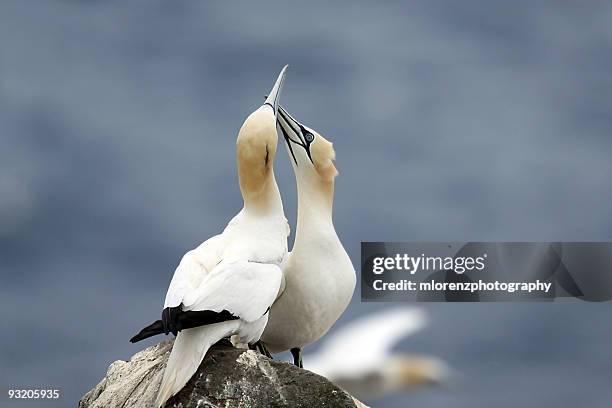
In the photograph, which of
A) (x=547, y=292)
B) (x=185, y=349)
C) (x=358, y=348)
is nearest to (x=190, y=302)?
(x=185, y=349)

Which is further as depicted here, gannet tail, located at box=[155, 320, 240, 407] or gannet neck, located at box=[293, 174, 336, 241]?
gannet neck, located at box=[293, 174, 336, 241]

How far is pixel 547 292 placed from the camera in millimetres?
8492

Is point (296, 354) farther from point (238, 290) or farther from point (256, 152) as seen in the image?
point (256, 152)

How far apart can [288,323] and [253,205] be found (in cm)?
76

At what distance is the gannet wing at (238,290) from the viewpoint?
16.6 ft

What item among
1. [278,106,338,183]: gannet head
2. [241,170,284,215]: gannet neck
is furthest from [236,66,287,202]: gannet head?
[278,106,338,183]: gannet head

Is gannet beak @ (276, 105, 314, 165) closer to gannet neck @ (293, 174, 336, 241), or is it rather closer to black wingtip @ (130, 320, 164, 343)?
gannet neck @ (293, 174, 336, 241)

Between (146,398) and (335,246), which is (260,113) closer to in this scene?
(335,246)

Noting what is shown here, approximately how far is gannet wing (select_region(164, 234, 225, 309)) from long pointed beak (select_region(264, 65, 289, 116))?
70 cm

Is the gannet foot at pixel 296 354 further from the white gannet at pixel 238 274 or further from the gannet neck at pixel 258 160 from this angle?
the gannet neck at pixel 258 160

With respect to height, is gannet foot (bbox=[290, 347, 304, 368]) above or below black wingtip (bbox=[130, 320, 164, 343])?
above

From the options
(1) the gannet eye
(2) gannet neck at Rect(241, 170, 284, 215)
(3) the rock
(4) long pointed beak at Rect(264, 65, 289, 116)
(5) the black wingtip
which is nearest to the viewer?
(3) the rock

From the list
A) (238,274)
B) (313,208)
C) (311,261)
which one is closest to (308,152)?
(313,208)

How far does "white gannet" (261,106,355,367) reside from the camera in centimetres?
598
